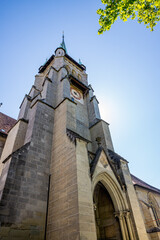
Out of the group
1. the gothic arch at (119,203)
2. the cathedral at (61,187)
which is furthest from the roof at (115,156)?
the gothic arch at (119,203)

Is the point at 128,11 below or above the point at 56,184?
above

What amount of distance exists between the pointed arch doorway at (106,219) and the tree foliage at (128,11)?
8.03 meters

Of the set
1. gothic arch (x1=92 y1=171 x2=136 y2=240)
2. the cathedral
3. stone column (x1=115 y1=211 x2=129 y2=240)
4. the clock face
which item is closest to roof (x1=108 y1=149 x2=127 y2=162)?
the cathedral

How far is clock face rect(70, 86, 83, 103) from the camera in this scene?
1616cm

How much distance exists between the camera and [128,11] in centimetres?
583

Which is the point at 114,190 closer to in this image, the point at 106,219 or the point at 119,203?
the point at 119,203

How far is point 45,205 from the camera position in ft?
21.9

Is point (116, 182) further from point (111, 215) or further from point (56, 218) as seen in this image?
point (56, 218)

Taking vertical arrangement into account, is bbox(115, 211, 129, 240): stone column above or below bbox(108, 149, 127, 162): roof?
below

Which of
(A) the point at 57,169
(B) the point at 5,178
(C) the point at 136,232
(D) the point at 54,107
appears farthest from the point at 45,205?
(D) the point at 54,107

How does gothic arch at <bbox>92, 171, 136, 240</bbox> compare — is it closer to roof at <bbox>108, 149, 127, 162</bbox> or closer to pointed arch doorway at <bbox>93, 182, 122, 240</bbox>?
pointed arch doorway at <bbox>93, 182, 122, 240</bbox>

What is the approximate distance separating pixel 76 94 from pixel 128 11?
36.8ft

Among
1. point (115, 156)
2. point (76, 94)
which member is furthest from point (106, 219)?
point (76, 94)

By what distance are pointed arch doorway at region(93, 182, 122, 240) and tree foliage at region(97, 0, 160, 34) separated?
8.03m
